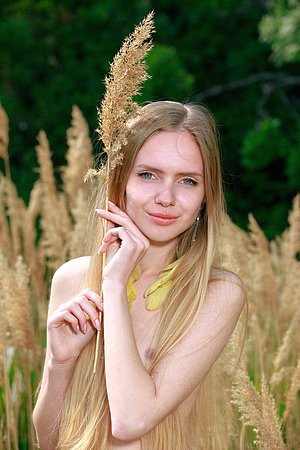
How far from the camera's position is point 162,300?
227cm

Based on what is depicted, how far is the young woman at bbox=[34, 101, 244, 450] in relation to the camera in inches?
82.4

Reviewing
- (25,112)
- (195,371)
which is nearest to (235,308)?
(195,371)

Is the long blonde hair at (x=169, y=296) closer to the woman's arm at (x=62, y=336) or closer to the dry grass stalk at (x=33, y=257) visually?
the woman's arm at (x=62, y=336)

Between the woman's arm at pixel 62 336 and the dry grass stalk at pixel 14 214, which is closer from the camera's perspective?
the woman's arm at pixel 62 336

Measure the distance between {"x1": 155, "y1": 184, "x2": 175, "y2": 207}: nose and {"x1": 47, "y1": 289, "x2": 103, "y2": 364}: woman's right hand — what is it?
27 cm

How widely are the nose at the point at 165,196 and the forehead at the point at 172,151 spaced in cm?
6

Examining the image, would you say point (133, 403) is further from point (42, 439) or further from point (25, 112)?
point (25, 112)

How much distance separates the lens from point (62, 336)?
2.21 meters

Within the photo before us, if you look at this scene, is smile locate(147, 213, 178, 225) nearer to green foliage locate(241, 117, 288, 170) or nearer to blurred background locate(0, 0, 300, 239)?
A: green foliage locate(241, 117, 288, 170)

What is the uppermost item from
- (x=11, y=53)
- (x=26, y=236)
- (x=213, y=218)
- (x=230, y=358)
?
(x=11, y=53)

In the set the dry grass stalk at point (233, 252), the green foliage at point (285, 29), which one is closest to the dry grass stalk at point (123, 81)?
the dry grass stalk at point (233, 252)

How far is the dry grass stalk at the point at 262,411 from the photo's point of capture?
81.0 inches

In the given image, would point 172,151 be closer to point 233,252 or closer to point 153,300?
point 153,300

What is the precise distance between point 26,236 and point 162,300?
1.78 m
